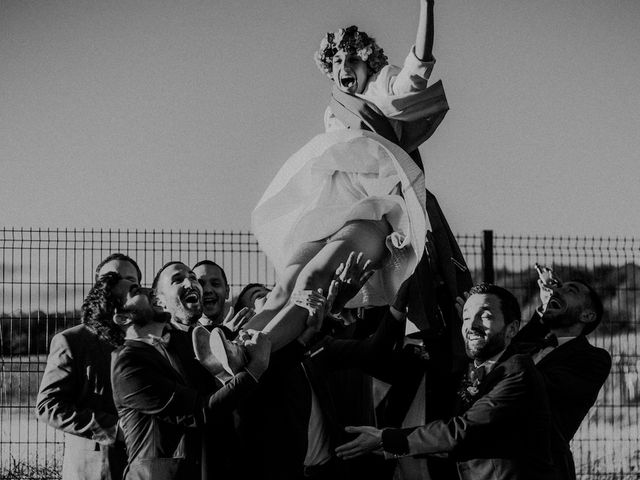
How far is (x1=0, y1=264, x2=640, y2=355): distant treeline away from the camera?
1190 centimetres

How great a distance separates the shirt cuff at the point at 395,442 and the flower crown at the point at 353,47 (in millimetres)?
2386

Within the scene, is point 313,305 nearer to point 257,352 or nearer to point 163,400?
point 257,352

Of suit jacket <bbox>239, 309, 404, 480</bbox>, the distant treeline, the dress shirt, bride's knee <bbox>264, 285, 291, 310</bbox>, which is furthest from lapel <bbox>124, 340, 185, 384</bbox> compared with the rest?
the distant treeline

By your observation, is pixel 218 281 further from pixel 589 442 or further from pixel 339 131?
pixel 589 442

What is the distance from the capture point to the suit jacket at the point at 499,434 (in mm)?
5479

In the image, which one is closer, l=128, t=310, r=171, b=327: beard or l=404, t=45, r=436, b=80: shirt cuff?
l=128, t=310, r=171, b=327: beard

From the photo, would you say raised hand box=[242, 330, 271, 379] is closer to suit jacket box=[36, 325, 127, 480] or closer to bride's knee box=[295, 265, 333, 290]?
bride's knee box=[295, 265, 333, 290]

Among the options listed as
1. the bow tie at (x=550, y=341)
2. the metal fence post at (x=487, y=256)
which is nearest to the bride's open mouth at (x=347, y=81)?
the bow tie at (x=550, y=341)

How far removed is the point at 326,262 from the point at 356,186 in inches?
24.2

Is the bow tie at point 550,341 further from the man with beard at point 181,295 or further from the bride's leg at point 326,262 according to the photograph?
the man with beard at point 181,295

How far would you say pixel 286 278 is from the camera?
6.32 meters

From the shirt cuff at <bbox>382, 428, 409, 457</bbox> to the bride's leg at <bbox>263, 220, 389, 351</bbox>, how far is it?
688 mm

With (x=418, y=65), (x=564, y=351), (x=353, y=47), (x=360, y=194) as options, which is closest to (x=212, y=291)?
(x=360, y=194)

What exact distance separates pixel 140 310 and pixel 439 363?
1.81 metres
